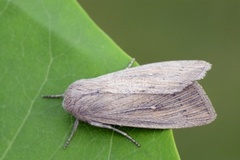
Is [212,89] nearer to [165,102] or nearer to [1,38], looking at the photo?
[165,102]

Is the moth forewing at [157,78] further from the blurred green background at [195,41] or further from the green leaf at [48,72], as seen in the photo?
the blurred green background at [195,41]

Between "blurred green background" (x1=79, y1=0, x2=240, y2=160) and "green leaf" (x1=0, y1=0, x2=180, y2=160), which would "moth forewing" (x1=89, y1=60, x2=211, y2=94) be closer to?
"green leaf" (x1=0, y1=0, x2=180, y2=160)

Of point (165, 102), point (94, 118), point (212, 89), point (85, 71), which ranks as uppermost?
point (85, 71)

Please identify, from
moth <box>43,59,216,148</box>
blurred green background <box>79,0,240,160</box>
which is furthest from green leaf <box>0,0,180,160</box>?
blurred green background <box>79,0,240,160</box>

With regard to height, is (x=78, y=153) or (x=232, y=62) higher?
(x=78, y=153)

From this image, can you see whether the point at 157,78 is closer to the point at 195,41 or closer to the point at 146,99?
the point at 146,99

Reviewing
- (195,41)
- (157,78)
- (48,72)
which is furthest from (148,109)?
(195,41)

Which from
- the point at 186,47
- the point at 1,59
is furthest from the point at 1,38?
the point at 186,47
